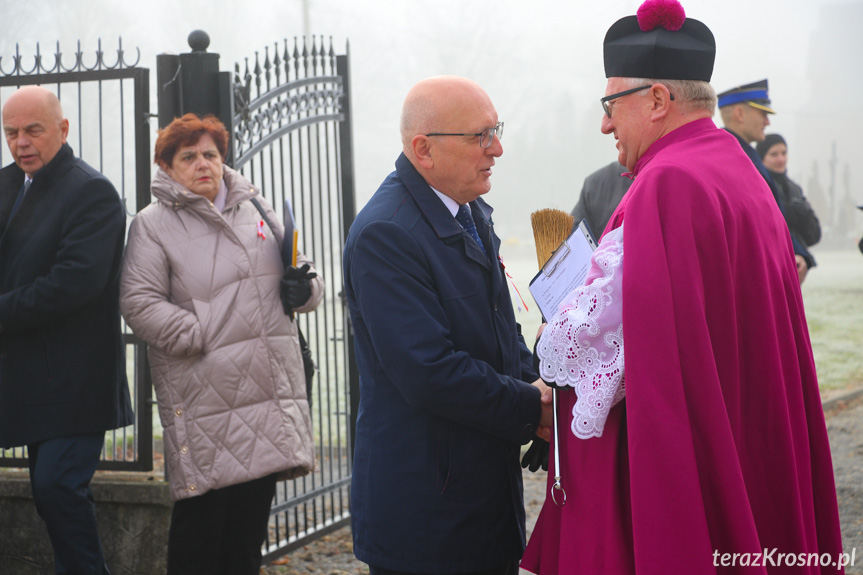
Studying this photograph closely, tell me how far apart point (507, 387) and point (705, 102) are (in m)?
0.96

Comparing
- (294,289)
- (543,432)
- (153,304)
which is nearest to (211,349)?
(153,304)

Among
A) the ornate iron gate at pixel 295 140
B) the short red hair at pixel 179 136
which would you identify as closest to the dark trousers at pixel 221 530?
the ornate iron gate at pixel 295 140

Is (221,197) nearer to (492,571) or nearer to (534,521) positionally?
(492,571)

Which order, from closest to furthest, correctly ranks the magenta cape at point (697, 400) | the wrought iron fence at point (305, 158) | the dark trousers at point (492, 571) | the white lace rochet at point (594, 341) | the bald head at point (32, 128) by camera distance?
1. the magenta cape at point (697, 400)
2. the white lace rochet at point (594, 341)
3. the dark trousers at point (492, 571)
4. the bald head at point (32, 128)
5. the wrought iron fence at point (305, 158)

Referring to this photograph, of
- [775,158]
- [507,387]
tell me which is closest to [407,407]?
[507,387]

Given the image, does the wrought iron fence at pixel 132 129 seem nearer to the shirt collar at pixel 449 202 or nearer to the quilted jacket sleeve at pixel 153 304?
the quilted jacket sleeve at pixel 153 304

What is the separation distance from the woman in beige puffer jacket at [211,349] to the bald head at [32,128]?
0.46 meters

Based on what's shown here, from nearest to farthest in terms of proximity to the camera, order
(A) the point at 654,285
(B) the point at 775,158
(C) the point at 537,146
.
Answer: (A) the point at 654,285 < (B) the point at 775,158 < (C) the point at 537,146

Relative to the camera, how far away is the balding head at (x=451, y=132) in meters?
2.75

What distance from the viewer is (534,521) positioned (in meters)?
6.12

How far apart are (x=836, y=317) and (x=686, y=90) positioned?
20.2m

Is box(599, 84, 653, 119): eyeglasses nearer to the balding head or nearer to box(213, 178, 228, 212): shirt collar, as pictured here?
the balding head

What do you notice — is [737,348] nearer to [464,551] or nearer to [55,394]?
[464,551]

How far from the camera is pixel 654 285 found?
2189mm
